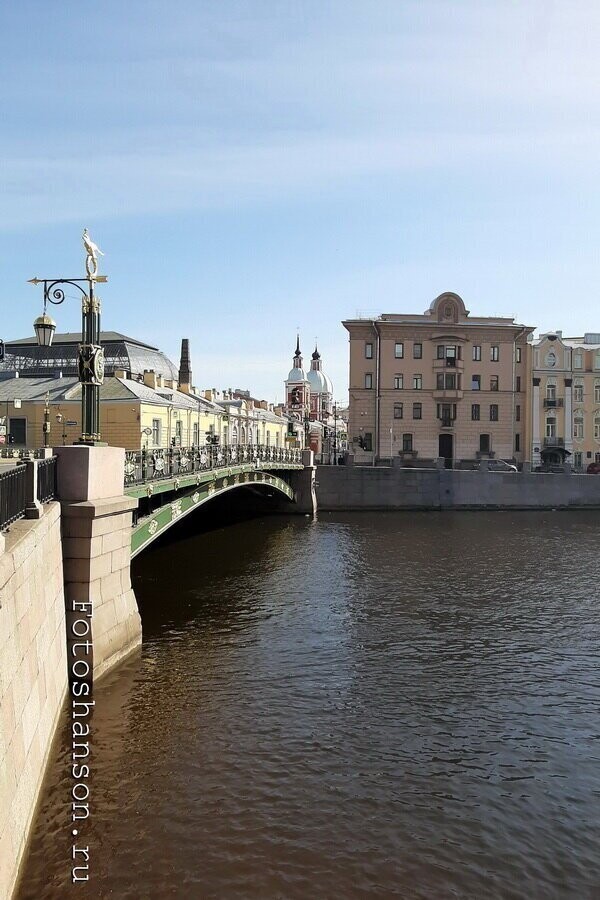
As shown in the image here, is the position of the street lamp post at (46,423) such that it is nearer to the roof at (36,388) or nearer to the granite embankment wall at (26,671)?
the roof at (36,388)

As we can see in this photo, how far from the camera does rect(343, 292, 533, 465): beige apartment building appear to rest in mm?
59094

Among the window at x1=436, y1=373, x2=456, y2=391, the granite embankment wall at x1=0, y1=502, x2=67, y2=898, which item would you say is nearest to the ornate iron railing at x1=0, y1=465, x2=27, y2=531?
the granite embankment wall at x1=0, y1=502, x2=67, y2=898

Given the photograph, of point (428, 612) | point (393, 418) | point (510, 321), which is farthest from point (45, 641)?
point (510, 321)

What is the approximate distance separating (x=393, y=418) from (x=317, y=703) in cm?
4763

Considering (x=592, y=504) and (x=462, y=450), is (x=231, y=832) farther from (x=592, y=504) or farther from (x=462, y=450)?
(x=462, y=450)

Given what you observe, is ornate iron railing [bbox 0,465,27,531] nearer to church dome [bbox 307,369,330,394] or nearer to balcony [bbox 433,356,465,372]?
balcony [bbox 433,356,465,372]

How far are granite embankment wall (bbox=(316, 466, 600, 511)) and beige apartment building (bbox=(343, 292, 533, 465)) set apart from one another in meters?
8.74

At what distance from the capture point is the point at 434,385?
59438mm

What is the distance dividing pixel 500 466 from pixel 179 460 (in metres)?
38.0

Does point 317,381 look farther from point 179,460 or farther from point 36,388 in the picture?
point 179,460

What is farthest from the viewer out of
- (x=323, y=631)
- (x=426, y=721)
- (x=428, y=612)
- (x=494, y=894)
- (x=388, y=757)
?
(x=428, y=612)

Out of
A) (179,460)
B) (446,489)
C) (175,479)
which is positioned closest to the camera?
(175,479)

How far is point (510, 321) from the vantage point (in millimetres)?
60781

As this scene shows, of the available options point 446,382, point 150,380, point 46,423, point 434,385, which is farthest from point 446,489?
point 46,423
